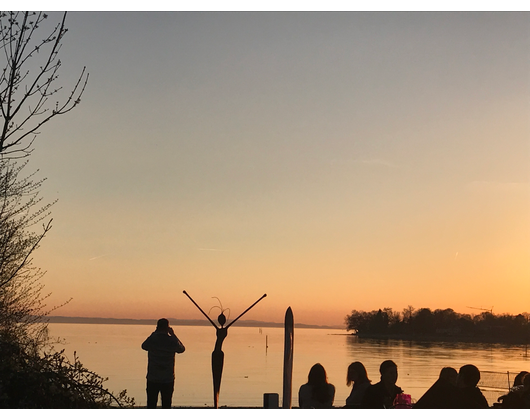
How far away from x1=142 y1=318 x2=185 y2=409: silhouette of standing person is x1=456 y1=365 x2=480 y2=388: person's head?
4368mm

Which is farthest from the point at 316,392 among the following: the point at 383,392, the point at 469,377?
the point at 469,377

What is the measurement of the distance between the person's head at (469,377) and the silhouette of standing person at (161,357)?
437 cm

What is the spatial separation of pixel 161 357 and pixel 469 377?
15.7 ft

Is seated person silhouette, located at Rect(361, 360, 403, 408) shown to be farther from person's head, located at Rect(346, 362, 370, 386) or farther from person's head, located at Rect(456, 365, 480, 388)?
person's head, located at Rect(456, 365, 480, 388)

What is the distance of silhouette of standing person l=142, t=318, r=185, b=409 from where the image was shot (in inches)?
413

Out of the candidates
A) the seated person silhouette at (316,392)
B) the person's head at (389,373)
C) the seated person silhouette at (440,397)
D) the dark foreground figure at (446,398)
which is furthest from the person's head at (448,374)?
the seated person silhouette at (316,392)

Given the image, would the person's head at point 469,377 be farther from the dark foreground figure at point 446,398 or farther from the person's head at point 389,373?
the person's head at point 389,373

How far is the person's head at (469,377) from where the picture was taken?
26.3ft

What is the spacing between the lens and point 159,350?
34.4 ft

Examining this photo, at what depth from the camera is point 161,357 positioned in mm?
10547


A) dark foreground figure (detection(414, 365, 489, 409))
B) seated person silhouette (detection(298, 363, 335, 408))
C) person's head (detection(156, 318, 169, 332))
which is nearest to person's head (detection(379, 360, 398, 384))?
dark foreground figure (detection(414, 365, 489, 409))

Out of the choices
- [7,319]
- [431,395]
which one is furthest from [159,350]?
[7,319]

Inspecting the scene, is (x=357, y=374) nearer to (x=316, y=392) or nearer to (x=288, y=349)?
(x=316, y=392)
